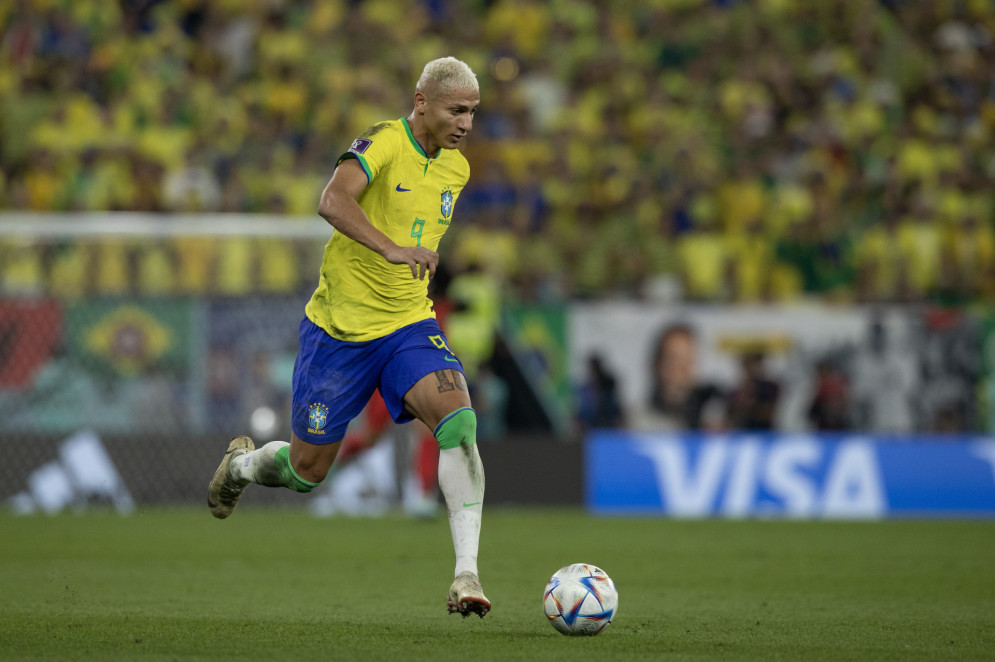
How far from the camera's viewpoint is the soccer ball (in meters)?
5.62

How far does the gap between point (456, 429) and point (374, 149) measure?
1246 mm

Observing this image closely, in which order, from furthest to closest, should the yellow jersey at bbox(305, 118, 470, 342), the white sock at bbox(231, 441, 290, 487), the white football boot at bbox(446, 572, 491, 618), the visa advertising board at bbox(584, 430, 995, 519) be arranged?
the visa advertising board at bbox(584, 430, 995, 519) < the white sock at bbox(231, 441, 290, 487) < the yellow jersey at bbox(305, 118, 470, 342) < the white football boot at bbox(446, 572, 491, 618)

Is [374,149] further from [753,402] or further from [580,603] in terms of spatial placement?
[753,402]

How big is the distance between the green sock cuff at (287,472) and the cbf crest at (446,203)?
1.35m

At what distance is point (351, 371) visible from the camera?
626 cm

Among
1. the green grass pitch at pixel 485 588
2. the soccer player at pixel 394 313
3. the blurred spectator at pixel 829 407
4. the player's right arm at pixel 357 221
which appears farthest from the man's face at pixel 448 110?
the blurred spectator at pixel 829 407

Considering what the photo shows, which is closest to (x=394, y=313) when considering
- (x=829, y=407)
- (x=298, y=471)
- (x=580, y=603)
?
(x=298, y=471)

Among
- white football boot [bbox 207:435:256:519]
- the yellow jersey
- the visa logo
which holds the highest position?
the yellow jersey

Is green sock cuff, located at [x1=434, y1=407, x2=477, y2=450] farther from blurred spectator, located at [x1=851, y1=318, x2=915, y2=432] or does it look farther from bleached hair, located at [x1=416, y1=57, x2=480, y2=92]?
blurred spectator, located at [x1=851, y1=318, x2=915, y2=432]

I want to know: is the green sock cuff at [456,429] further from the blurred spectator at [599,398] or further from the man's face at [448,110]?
the blurred spectator at [599,398]

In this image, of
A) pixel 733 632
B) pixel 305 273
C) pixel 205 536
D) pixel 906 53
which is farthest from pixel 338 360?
pixel 906 53

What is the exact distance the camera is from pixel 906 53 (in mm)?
19281

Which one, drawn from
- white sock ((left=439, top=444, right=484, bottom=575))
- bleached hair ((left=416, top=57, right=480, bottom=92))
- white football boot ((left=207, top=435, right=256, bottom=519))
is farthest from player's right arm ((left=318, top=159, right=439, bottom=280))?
white football boot ((left=207, top=435, right=256, bottom=519))

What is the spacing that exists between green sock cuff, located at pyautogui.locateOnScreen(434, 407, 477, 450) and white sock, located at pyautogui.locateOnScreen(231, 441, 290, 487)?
3.28ft
